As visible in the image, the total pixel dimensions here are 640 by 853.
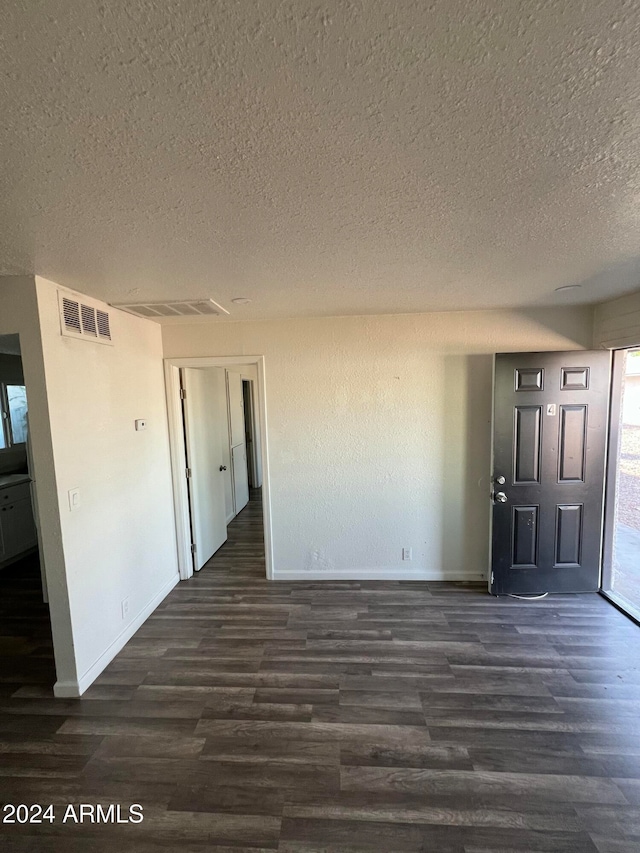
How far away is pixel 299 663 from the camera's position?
7.88ft

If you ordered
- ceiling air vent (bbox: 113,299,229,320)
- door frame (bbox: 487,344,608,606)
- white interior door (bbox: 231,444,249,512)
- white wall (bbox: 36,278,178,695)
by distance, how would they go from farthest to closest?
1. white interior door (bbox: 231,444,249,512)
2. door frame (bbox: 487,344,608,606)
3. ceiling air vent (bbox: 113,299,229,320)
4. white wall (bbox: 36,278,178,695)

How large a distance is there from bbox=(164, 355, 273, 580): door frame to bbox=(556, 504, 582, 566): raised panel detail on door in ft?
8.44

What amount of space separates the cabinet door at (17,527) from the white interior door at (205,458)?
208cm

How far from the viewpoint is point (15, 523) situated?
158 inches

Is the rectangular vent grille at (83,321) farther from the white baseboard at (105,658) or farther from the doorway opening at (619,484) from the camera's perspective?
the doorway opening at (619,484)

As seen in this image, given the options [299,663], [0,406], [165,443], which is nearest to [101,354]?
[165,443]

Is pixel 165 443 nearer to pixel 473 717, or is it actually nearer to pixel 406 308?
pixel 406 308

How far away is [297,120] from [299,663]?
9.12 ft

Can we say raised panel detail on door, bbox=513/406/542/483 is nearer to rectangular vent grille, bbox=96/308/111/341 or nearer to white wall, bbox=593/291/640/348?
white wall, bbox=593/291/640/348

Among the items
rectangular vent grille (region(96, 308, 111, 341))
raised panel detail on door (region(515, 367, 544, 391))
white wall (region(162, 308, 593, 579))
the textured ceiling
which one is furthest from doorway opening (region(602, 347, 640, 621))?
rectangular vent grille (region(96, 308, 111, 341))

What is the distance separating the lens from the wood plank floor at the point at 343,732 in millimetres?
1484

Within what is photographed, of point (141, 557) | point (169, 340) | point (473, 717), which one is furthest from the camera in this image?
point (169, 340)

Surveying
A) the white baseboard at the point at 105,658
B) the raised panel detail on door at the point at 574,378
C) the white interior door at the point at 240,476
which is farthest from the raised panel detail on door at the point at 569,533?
the white interior door at the point at 240,476

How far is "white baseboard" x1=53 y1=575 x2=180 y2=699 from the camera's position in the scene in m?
2.19
